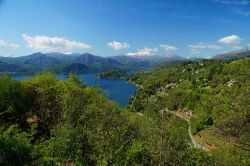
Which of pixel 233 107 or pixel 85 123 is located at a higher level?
pixel 233 107

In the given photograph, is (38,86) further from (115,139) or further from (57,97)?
(115,139)

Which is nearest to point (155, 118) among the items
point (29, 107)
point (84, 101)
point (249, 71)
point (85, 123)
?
point (249, 71)

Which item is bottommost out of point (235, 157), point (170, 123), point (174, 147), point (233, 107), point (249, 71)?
point (235, 157)

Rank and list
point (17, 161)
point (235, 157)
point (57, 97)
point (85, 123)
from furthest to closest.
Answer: point (57, 97), point (85, 123), point (235, 157), point (17, 161)

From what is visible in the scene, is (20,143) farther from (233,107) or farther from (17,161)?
(233,107)

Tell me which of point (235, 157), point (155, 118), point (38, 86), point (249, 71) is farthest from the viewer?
point (38, 86)

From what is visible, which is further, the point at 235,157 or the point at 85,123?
the point at 85,123
